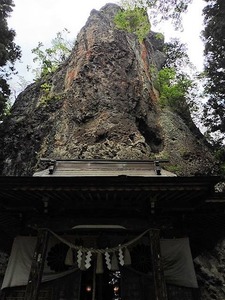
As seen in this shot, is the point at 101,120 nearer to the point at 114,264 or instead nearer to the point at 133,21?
the point at 114,264

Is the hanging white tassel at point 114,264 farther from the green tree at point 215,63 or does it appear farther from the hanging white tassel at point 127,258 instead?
the green tree at point 215,63

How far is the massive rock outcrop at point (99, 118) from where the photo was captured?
1500 centimetres

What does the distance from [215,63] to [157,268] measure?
14.5 meters

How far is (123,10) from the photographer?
81.4 feet

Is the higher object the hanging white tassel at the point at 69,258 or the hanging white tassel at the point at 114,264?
the hanging white tassel at the point at 69,258

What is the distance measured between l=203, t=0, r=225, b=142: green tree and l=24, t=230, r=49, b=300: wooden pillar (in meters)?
13.5

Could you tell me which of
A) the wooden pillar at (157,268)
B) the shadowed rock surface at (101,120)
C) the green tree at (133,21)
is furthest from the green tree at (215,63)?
the wooden pillar at (157,268)

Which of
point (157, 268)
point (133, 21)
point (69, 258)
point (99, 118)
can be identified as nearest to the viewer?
point (157, 268)

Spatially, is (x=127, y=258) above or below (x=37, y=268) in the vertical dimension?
above

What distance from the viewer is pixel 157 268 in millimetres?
5977

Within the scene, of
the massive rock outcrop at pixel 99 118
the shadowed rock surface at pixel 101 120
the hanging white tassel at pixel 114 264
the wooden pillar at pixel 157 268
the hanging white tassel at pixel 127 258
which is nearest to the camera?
the wooden pillar at pixel 157 268

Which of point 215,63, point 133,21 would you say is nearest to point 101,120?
point 215,63

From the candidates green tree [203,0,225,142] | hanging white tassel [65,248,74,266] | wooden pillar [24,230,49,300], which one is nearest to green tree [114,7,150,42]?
green tree [203,0,225,142]

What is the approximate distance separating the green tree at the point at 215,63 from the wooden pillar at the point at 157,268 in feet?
39.5
